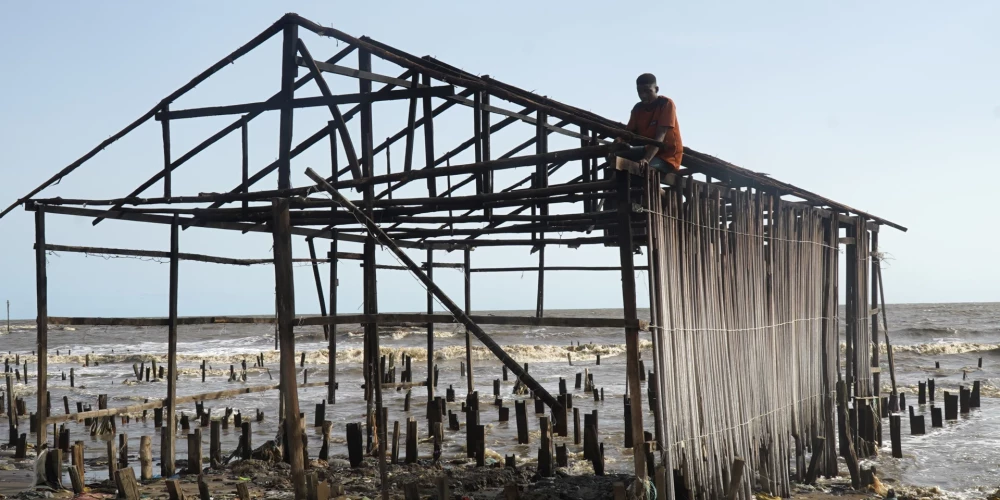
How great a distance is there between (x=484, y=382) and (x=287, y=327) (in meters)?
18.8

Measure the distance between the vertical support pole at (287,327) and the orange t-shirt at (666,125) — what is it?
11.2ft

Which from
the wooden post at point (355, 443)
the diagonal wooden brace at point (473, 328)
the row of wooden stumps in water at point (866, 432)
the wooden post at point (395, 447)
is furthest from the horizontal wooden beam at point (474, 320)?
the row of wooden stumps in water at point (866, 432)

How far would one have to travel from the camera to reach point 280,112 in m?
9.48

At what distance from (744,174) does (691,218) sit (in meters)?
1.30

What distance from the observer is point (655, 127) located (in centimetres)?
795

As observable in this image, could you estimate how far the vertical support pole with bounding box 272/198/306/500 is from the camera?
784 cm

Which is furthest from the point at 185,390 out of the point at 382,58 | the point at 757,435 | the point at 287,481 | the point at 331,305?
the point at 757,435

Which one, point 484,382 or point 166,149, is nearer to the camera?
point 166,149

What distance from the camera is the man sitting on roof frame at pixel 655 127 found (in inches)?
296

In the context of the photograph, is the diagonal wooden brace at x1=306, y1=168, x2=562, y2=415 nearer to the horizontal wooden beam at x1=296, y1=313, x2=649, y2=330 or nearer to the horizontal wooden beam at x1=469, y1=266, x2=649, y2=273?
the horizontal wooden beam at x1=296, y1=313, x2=649, y2=330

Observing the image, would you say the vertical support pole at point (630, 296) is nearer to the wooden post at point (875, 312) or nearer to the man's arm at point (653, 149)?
the man's arm at point (653, 149)

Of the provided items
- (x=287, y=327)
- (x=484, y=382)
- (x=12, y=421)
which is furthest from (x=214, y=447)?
(x=484, y=382)


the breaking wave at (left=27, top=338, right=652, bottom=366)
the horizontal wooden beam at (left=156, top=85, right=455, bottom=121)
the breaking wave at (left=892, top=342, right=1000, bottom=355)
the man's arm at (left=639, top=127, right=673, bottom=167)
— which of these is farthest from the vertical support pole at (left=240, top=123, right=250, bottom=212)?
the breaking wave at (left=892, top=342, right=1000, bottom=355)

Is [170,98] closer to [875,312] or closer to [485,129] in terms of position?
[485,129]
